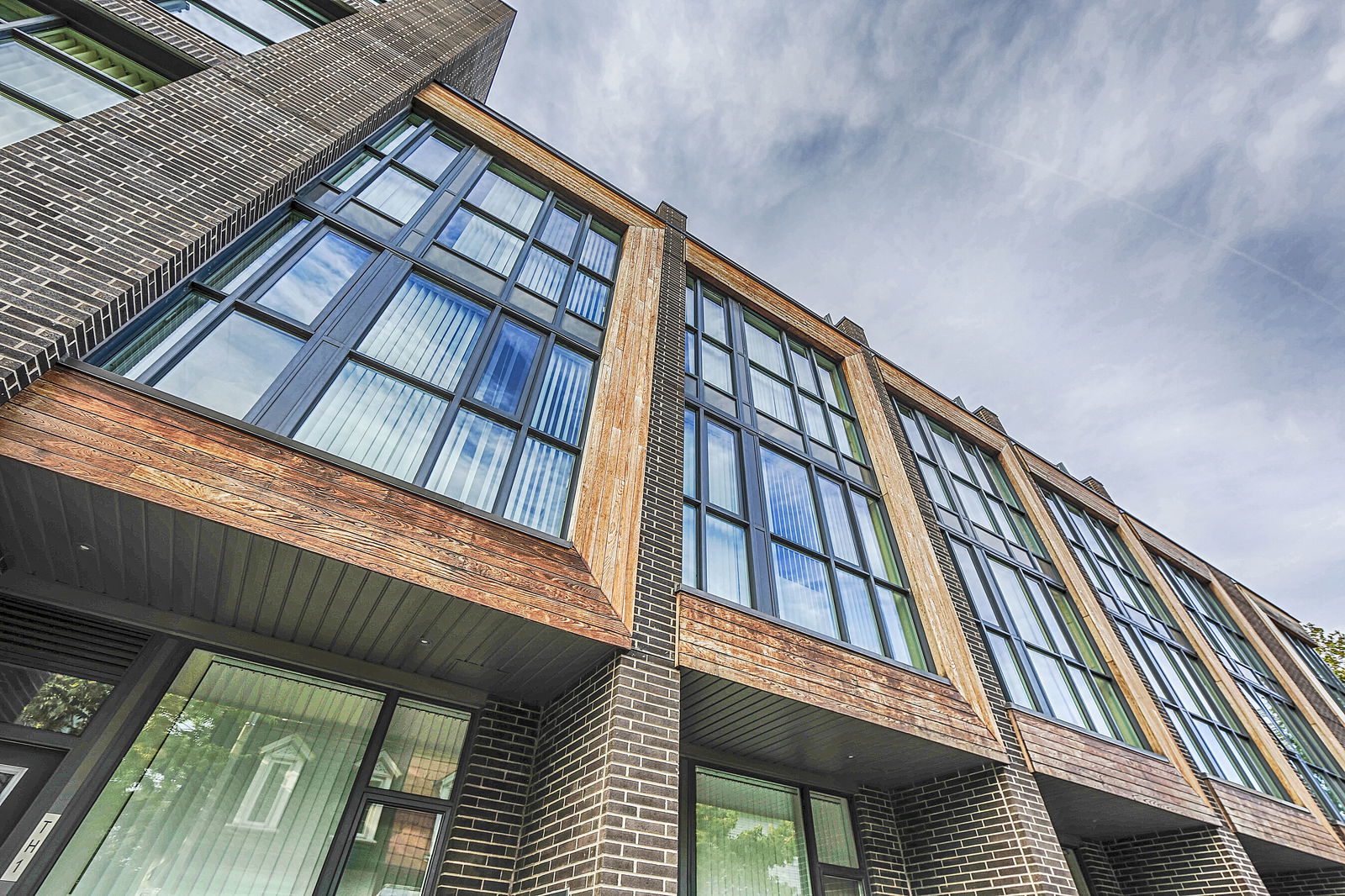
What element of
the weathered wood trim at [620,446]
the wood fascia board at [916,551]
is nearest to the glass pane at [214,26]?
the weathered wood trim at [620,446]

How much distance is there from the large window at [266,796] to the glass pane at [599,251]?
631 centimetres

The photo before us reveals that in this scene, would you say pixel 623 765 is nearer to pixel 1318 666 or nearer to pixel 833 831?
pixel 833 831

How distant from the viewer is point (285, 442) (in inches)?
159

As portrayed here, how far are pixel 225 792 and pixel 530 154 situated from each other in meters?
8.75

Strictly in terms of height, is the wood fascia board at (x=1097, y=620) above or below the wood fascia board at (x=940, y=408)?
below

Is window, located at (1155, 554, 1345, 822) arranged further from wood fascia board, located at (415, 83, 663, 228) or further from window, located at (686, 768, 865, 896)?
wood fascia board, located at (415, 83, 663, 228)

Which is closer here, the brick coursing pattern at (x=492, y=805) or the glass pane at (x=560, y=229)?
the brick coursing pattern at (x=492, y=805)

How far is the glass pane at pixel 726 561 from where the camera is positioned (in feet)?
20.4

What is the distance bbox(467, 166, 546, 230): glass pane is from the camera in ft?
26.4

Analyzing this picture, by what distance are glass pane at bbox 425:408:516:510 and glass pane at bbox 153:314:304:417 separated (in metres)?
1.44

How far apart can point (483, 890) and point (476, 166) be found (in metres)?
8.68

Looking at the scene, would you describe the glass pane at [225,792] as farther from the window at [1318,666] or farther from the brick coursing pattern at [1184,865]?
the window at [1318,666]

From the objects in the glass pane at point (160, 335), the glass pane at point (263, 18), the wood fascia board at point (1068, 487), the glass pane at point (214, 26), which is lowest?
the glass pane at point (160, 335)

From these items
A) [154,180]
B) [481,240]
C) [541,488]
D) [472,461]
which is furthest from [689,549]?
[154,180]
